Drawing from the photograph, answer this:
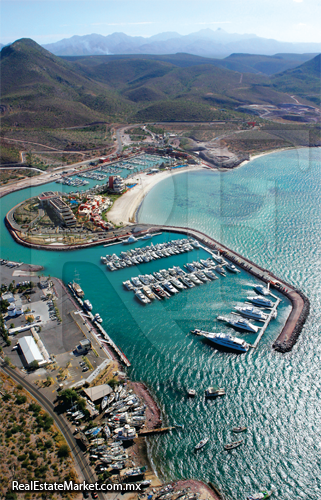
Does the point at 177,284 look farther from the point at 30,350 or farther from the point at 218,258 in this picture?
the point at 30,350

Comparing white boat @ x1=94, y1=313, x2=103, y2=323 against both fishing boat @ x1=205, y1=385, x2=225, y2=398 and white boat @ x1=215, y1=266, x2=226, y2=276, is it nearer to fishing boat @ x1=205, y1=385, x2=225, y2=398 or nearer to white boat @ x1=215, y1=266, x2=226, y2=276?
fishing boat @ x1=205, y1=385, x2=225, y2=398

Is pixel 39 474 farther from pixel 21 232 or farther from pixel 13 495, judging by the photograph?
pixel 21 232

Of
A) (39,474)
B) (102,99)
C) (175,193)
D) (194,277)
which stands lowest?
(39,474)

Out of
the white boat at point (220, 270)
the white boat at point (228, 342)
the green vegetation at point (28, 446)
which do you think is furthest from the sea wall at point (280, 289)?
the green vegetation at point (28, 446)

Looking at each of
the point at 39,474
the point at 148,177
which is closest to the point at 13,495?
the point at 39,474

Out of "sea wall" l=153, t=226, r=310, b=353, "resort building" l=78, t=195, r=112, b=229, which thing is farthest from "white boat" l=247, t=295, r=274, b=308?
"resort building" l=78, t=195, r=112, b=229

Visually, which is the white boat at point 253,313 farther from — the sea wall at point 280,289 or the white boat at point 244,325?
the sea wall at point 280,289

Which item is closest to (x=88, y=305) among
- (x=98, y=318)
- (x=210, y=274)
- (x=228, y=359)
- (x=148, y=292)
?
(x=98, y=318)
